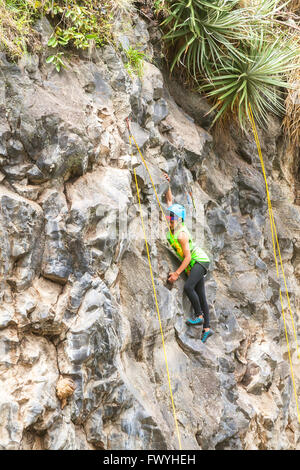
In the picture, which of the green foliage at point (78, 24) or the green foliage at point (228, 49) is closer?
the green foliage at point (78, 24)

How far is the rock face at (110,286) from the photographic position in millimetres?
4562

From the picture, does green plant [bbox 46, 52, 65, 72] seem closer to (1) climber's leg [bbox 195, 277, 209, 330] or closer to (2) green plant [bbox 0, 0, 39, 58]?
(2) green plant [bbox 0, 0, 39, 58]

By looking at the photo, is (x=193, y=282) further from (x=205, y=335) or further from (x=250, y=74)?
(x=250, y=74)

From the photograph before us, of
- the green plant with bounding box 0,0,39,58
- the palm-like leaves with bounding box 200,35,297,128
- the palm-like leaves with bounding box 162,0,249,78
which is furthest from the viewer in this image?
the palm-like leaves with bounding box 200,35,297,128

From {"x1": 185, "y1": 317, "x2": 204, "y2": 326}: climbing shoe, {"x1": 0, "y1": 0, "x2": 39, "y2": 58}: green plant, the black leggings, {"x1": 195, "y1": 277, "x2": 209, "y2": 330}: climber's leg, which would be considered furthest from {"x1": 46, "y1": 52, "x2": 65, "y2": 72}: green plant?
{"x1": 185, "y1": 317, "x2": 204, "y2": 326}: climbing shoe

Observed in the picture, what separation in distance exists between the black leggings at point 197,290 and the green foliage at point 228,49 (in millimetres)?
2482

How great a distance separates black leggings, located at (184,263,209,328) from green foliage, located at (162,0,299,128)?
97.7 inches

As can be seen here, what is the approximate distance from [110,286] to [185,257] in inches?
46.2

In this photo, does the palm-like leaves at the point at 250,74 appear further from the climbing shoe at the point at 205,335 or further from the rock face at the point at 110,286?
the climbing shoe at the point at 205,335

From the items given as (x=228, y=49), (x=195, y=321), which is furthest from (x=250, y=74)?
(x=195, y=321)

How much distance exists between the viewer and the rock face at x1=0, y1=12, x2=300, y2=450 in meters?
4.56

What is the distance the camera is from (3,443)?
407 centimetres

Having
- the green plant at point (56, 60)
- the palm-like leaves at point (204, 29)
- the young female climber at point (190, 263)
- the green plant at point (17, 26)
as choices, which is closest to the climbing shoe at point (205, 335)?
the young female climber at point (190, 263)

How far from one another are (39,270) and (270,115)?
559 cm
